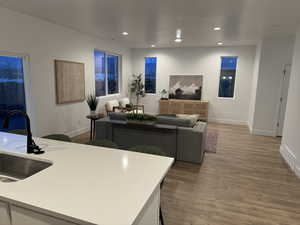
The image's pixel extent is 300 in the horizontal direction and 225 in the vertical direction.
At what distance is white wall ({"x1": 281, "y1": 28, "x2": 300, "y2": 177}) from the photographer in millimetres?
3511

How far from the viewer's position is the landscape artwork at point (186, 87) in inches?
295

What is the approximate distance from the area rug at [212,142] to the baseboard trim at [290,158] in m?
1.37

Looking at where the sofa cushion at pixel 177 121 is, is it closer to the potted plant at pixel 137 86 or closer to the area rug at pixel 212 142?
the area rug at pixel 212 142

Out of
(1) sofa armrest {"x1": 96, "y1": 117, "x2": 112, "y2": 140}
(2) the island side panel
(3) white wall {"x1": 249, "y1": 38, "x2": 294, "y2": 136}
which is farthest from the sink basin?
(3) white wall {"x1": 249, "y1": 38, "x2": 294, "y2": 136}

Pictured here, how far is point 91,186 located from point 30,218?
38cm

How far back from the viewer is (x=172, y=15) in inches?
146

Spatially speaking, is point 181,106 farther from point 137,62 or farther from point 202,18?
point 202,18

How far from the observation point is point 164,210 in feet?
7.95

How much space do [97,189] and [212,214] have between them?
1.72 metres

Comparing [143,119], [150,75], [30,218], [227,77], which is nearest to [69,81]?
[143,119]

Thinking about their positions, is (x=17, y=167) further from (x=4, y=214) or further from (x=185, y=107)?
(x=185, y=107)

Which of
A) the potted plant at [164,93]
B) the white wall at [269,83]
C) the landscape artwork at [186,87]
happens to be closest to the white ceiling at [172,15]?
the white wall at [269,83]

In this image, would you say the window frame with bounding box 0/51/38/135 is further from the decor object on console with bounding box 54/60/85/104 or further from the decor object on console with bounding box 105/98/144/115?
the decor object on console with bounding box 105/98/144/115

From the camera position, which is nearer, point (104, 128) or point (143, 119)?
point (143, 119)
